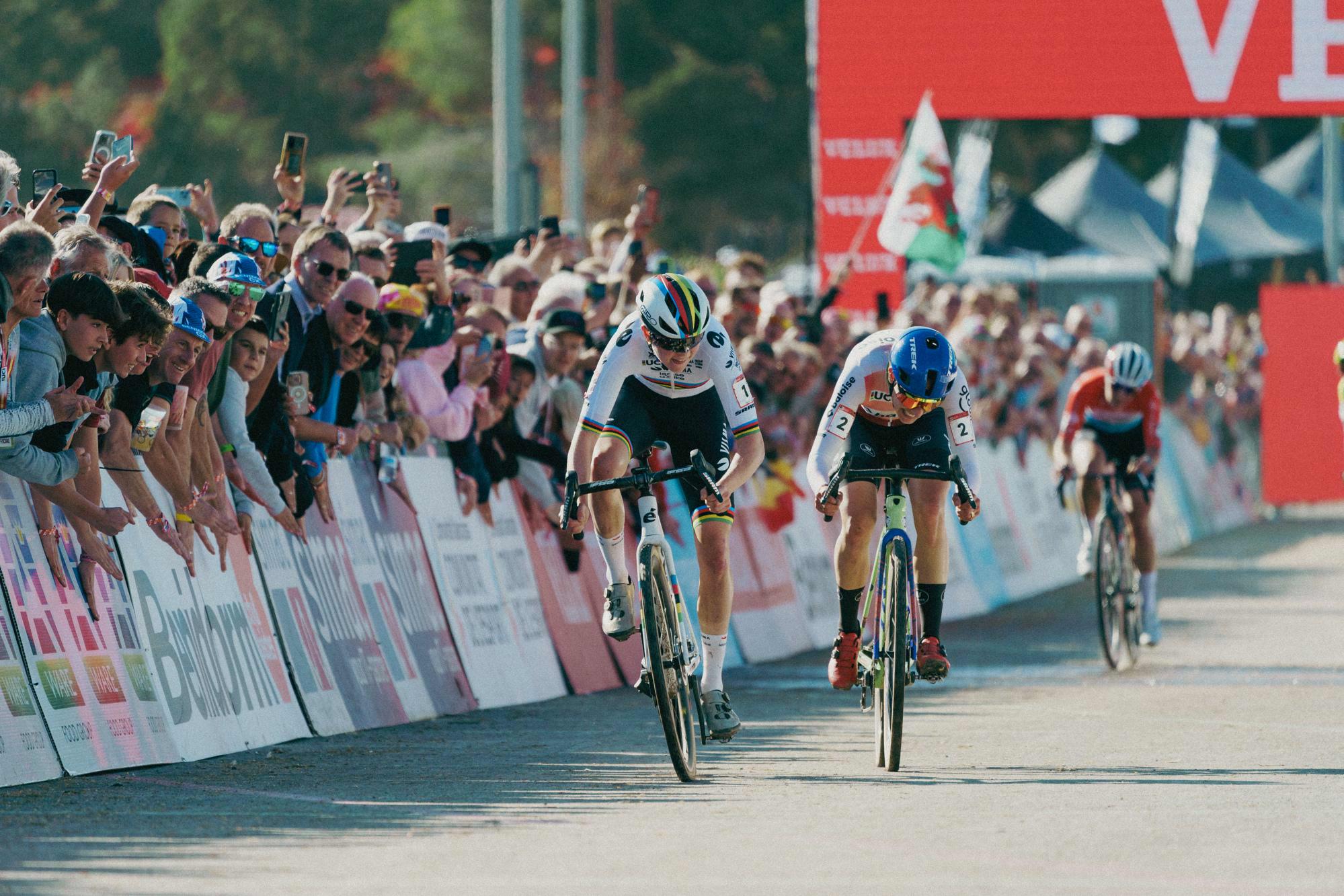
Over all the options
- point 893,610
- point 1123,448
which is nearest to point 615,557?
point 893,610

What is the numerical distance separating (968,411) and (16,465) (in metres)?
4.07

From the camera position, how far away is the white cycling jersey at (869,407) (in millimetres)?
10852

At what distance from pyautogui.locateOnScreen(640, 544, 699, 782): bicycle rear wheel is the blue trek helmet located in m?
1.38

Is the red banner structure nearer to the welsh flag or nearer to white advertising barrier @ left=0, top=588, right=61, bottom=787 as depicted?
the welsh flag

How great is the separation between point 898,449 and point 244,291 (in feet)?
9.70

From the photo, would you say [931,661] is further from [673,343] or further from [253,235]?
[253,235]

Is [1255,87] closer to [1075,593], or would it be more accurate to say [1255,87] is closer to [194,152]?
[1075,593]

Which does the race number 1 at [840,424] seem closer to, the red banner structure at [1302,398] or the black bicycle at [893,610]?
the black bicycle at [893,610]

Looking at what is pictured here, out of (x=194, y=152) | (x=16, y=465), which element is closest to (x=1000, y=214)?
(x=194, y=152)

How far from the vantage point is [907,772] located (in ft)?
33.9

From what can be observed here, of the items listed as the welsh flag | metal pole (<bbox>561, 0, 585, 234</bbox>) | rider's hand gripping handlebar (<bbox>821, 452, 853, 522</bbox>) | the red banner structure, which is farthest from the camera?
the red banner structure

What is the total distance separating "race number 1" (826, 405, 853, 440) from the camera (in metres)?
10.9

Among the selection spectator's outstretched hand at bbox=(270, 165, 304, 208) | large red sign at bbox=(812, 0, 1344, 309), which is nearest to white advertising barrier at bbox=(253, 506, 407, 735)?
spectator's outstretched hand at bbox=(270, 165, 304, 208)

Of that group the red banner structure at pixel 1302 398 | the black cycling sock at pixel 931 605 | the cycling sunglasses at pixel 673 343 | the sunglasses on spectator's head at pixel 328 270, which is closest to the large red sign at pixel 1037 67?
the red banner structure at pixel 1302 398
